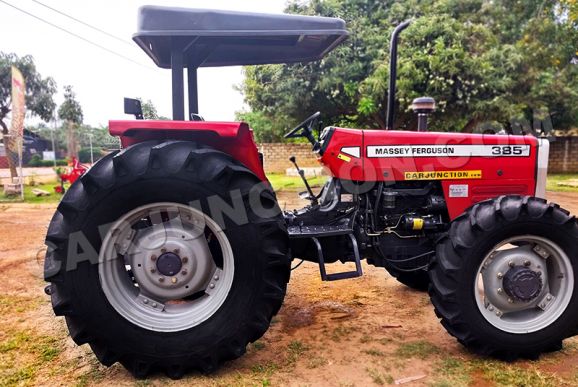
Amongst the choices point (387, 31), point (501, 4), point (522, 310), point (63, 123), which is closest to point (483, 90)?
point (387, 31)

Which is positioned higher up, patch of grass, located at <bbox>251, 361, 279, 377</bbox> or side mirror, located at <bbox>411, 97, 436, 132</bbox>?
side mirror, located at <bbox>411, 97, 436, 132</bbox>

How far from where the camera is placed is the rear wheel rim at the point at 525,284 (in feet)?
9.55

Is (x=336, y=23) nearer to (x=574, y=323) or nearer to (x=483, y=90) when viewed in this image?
(x=574, y=323)

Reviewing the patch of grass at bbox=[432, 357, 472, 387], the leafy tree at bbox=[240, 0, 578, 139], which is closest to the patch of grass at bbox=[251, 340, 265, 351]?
the patch of grass at bbox=[432, 357, 472, 387]

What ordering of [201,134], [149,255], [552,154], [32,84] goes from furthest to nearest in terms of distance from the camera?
1. [32,84]
2. [552,154]
3. [201,134]
4. [149,255]

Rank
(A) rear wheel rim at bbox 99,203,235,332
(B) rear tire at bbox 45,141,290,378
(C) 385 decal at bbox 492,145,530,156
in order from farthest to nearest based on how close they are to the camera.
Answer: (C) 385 decal at bbox 492,145,530,156
(A) rear wheel rim at bbox 99,203,235,332
(B) rear tire at bbox 45,141,290,378

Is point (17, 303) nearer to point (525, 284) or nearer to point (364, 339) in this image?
point (364, 339)

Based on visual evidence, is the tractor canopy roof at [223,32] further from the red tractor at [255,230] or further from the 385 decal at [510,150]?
the 385 decal at [510,150]

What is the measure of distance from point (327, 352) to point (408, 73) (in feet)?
31.2

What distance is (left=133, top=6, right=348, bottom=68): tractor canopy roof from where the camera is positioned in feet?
8.55

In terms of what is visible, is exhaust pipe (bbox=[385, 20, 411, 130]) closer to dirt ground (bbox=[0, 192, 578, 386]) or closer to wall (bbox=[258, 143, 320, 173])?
dirt ground (bbox=[0, 192, 578, 386])

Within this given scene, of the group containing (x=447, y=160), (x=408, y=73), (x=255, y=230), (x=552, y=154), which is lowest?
(x=552, y=154)

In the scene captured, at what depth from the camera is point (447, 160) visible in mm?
3273

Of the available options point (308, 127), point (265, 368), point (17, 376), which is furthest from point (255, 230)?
point (17, 376)
